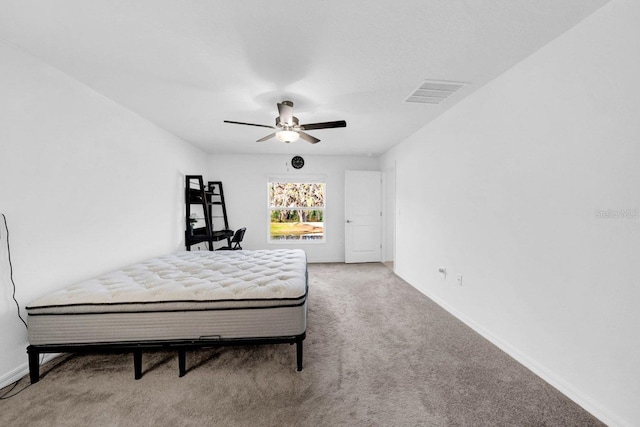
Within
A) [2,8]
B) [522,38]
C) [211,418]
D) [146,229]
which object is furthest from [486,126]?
[146,229]

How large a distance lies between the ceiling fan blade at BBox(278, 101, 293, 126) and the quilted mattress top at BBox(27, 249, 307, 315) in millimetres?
1504

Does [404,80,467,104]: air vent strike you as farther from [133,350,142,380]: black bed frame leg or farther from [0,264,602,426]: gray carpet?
[133,350,142,380]: black bed frame leg

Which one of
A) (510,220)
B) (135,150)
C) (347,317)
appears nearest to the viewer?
(510,220)

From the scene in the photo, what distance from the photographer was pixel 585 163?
62.0 inches

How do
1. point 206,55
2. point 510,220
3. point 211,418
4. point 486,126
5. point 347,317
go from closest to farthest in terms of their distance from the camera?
point 211,418 < point 206,55 < point 510,220 < point 486,126 < point 347,317

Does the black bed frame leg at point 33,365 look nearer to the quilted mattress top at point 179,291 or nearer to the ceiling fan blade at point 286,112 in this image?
the quilted mattress top at point 179,291

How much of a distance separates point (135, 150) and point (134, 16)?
1.98 meters

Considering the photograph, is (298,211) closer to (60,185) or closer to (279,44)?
(60,185)

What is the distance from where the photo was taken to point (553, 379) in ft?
5.76

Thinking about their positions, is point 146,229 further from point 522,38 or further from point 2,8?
point 522,38

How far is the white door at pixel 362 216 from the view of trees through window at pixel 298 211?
601mm

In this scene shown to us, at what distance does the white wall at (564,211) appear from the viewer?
139cm

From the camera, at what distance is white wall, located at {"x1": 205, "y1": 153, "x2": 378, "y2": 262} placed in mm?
5398

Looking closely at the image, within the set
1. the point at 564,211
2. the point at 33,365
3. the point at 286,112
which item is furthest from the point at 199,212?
the point at 564,211
